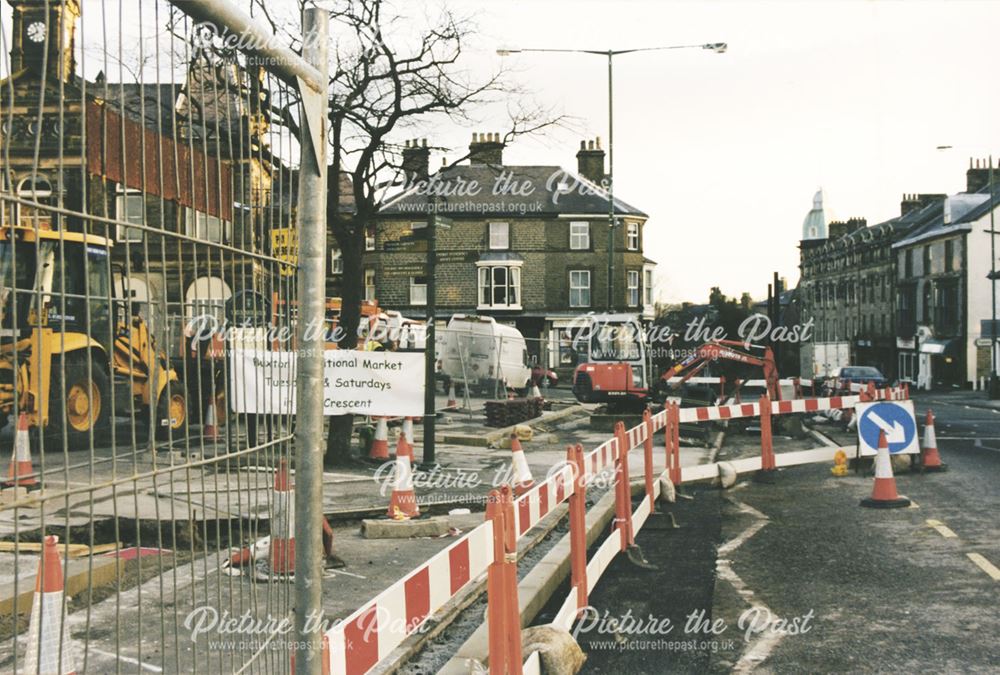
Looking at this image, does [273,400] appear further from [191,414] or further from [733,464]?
[733,464]

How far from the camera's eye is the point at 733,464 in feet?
47.4

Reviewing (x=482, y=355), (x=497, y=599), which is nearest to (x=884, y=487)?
(x=497, y=599)

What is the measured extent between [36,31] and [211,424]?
3.84ft

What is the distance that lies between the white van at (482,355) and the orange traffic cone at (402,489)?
23.9 m

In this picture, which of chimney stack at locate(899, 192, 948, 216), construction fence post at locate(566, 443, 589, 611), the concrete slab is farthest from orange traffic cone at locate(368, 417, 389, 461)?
chimney stack at locate(899, 192, 948, 216)

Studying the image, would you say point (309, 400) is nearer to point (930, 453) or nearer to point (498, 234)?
point (930, 453)

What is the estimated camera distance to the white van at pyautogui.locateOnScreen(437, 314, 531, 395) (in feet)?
119

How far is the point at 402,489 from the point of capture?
34.4 ft

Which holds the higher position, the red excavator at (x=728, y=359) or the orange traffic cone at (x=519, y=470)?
the red excavator at (x=728, y=359)

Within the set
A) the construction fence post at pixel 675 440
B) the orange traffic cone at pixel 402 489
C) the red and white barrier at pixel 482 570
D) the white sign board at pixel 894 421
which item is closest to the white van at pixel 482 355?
the white sign board at pixel 894 421

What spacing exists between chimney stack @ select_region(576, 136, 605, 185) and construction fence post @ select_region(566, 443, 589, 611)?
53.2 m

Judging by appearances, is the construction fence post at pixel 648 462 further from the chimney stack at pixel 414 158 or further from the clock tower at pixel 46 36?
the clock tower at pixel 46 36

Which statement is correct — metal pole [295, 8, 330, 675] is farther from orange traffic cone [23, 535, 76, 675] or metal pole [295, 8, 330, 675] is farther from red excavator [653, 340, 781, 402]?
red excavator [653, 340, 781, 402]

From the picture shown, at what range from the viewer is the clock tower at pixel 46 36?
1.77 meters
